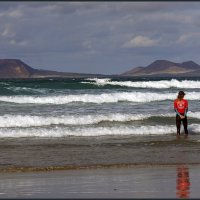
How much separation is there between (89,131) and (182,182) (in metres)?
8.69

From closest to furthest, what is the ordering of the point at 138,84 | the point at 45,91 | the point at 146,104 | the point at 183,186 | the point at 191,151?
the point at 183,186 < the point at 191,151 < the point at 146,104 < the point at 45,91 < the point at 138,84

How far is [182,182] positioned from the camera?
973 cm

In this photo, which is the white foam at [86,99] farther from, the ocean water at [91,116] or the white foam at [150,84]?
the white foam at [150,84]

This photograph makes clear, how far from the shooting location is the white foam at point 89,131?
17766 mm

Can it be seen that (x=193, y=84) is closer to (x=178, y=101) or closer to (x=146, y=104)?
(x=146, y=104)

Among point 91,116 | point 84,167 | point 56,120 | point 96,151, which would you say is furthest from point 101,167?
point 91,116

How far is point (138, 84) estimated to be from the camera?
51188mm

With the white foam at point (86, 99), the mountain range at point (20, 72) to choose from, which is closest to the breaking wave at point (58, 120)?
the white foam at point (86, 99)

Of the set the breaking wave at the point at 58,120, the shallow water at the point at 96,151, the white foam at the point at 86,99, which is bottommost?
the shallow water at the point at 96,151

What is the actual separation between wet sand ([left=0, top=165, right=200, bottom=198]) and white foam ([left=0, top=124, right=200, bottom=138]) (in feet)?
20.7

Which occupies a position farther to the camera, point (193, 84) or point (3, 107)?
point (193, 84)

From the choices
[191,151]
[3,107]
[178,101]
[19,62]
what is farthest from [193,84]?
[19,62]

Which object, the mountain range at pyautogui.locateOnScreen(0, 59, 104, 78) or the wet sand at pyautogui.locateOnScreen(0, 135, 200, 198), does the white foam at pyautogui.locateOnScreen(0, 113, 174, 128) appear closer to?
the wet sand at pyautogui.locateOnScreen(0, 135, 200, 198)

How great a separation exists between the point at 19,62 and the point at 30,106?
141720 mm
